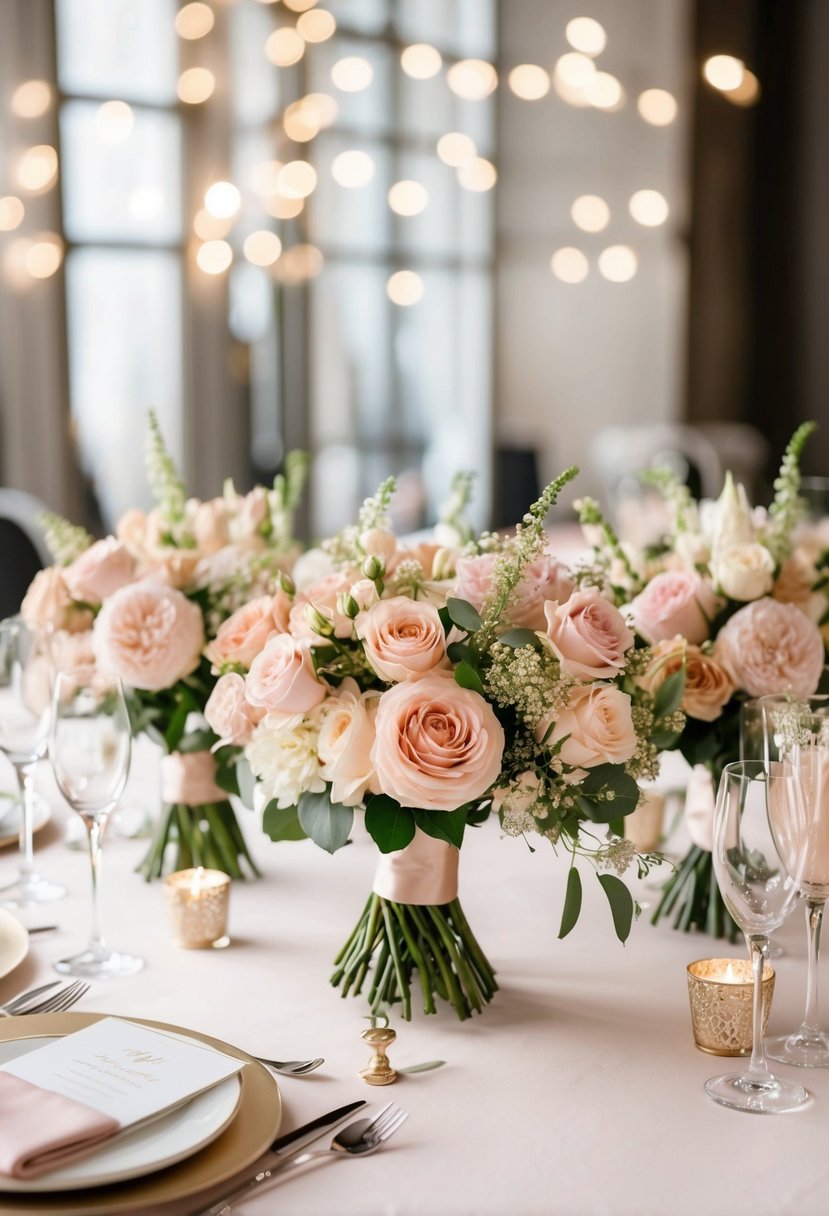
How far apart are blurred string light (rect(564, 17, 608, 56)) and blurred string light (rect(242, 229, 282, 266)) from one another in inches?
86.7

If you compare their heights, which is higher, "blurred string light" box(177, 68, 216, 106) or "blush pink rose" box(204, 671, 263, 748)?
"blurred string light" box(177, 68, 216, 106)

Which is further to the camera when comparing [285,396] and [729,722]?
[285,396]

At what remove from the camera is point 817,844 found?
3.47 feet

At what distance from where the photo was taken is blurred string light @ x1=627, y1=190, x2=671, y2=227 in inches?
256

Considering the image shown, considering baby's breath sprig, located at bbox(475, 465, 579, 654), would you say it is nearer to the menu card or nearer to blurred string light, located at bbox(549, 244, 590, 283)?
the menu card

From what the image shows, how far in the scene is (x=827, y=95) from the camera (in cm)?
661

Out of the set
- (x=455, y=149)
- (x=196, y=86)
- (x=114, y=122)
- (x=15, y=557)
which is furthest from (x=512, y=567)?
(x=455, y=149)

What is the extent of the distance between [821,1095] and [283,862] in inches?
27.6

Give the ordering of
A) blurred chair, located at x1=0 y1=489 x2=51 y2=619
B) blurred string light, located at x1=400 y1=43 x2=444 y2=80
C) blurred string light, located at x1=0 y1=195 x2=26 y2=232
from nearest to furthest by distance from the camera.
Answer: blurred chair, located at x1=0 y1=489 x2=51 y2=619
blurred string light, located at x1=0 y1=195 x2=26 y2=232
blurred string light, located at x1=400 y1=43 x2=444 y2=80

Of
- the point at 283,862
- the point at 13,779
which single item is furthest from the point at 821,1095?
the point at 13,779

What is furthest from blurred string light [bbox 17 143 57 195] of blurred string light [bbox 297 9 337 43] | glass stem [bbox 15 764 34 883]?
glass stem [bbox 15 764 34 883]

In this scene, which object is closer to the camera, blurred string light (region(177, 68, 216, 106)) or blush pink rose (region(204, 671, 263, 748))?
blush pink rose (region(204, 671, 263, 748))

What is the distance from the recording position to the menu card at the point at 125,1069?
3.01ft

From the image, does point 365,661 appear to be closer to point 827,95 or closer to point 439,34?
point 439,34
